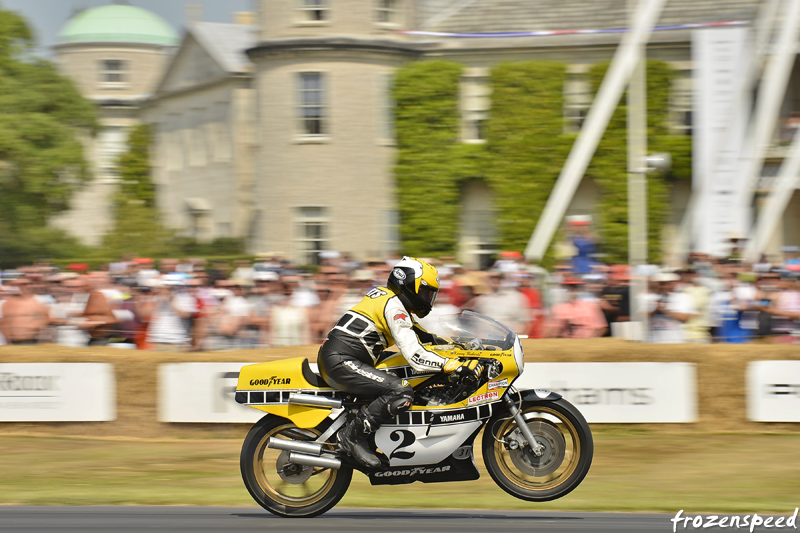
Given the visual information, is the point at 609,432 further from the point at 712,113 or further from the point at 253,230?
the point at 253,230

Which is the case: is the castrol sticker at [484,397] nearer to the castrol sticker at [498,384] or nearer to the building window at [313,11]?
the castrol sticker at [498,384]

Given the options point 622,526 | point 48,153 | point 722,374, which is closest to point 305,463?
point 622,526

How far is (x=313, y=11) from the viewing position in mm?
29656

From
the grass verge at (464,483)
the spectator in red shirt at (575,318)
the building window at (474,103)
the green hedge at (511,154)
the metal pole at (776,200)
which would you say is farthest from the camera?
the building window at (474,103)

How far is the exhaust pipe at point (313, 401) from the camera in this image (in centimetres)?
809

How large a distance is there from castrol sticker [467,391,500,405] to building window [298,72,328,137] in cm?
2226

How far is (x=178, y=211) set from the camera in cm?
4047

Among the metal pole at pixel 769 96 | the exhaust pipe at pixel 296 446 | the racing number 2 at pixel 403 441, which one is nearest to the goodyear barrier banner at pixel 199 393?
the exhaust pipe at pixel 296 446

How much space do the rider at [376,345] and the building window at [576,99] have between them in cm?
2111

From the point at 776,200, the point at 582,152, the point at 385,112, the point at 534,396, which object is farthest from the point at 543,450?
the point at 385,112

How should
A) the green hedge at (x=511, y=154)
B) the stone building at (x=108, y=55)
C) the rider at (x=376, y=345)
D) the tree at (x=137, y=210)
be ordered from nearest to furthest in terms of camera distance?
the rider at (x=376, y=345)
the green hedge at (x=511, y=154)
the tree at (x=137, y=210)
the stone building at (x=108, y=55)

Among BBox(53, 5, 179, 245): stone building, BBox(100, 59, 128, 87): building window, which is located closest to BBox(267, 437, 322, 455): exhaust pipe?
BBox(53, 5, 179, 245): stone building

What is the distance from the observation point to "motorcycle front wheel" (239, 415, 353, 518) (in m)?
8.13

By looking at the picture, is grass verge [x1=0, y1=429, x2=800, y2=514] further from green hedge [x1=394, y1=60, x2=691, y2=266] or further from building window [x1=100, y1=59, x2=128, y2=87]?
building window [x1=100, y1=59, x2=128, y2=87]
